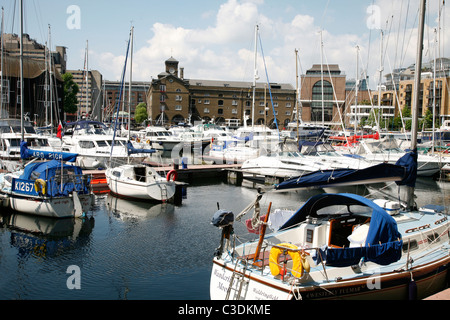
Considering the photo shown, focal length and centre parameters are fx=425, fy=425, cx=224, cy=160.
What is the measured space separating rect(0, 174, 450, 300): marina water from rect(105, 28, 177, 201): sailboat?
0.58 metres

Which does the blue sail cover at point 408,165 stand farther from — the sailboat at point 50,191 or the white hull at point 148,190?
the sailboat at point 50,191

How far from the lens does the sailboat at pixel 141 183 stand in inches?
1025

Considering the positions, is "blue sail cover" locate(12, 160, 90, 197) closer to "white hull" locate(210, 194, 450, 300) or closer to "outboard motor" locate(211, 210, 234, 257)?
"outboard motor" locate(211, 210, 234, 257)

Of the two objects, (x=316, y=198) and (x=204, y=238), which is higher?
→ (x=316, y=198)

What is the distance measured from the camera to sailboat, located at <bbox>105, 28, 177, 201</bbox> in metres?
26.0

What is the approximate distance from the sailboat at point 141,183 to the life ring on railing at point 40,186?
6065 mm

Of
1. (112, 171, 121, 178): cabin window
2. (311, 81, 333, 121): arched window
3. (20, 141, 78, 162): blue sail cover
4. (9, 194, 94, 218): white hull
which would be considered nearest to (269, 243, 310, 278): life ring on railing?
(9, 194, 94, 218): white hull

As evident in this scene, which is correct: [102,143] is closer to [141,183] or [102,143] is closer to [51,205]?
[141,183]

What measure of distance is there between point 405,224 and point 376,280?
14.4 ft

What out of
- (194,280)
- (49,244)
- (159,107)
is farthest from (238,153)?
(159,107)

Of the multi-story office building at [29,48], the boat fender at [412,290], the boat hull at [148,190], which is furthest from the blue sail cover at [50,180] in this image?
the multi-story office building at [29,48]

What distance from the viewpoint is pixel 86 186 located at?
2284 centimetres

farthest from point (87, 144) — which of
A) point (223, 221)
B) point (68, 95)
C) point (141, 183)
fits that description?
point (68, 95)

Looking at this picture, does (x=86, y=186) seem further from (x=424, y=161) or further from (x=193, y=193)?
(x=424, y=161)
